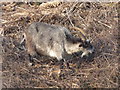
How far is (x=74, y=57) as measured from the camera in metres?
7.36

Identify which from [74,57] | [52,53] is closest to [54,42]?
[52,53]

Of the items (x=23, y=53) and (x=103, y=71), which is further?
(x=23, y=53)

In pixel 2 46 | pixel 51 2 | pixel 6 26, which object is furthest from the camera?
pixel 51 2

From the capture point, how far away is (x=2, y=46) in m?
8.05

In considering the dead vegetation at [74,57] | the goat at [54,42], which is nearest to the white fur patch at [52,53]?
the goat at [54,42]

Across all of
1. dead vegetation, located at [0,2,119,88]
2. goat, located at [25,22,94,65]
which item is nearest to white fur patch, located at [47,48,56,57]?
goat, located at [25,22,94,65]

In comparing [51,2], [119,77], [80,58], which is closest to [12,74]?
[80,58]

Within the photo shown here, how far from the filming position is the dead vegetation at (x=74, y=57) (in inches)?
265

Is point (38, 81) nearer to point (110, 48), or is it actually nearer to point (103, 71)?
point (103, 71)

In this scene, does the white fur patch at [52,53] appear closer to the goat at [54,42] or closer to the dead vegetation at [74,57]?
the goat at [54,42]

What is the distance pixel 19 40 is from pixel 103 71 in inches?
97.4

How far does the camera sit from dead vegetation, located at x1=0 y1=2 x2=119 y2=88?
6.74 metres

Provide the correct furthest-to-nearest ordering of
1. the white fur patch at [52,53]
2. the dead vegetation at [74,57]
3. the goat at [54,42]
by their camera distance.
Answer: the white fur patch at [52,53]
the goat at [54,42]
the dead vegetation at [74,57]

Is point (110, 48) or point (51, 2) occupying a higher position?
point (51, 2)
